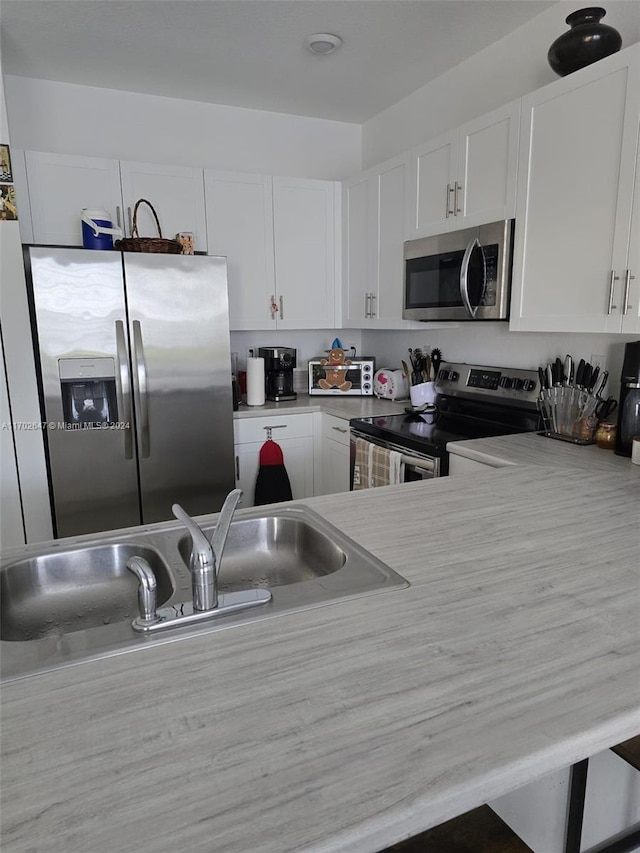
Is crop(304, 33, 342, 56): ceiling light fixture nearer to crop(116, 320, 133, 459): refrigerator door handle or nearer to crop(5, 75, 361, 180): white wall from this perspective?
crop(5, 75, 361, 180): white wall

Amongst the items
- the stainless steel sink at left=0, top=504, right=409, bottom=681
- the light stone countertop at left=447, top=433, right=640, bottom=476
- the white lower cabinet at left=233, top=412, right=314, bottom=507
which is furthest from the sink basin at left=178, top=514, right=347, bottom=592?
the white lower cabinet at left=233, top=412, right=314, bottom=507

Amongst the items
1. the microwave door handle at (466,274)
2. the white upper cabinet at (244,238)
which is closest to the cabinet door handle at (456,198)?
the microwave door handle at (466,274)

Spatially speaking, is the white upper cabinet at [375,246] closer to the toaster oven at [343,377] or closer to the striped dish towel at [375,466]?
the toaster oven at [343,377]

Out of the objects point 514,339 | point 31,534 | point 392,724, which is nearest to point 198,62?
point 514,339

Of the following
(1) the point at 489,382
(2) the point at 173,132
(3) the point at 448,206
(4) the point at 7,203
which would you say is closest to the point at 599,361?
(1) the point at 489,382

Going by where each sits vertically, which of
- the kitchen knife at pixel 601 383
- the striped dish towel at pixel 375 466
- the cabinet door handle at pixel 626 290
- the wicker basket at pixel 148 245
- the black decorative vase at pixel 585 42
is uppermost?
the black decorative vase at pixel 585 42

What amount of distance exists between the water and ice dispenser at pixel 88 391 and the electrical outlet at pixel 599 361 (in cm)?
212

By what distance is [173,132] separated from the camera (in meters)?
3.31

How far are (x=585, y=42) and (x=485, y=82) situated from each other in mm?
922

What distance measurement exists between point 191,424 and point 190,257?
83 cm

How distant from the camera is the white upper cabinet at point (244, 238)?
3.19m

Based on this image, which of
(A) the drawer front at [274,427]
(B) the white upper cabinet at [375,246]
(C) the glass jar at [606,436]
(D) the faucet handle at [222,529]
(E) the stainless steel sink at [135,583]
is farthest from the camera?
(A) the drawer front at [274,427]

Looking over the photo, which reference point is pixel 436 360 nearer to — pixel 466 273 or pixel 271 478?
pixel 466 273

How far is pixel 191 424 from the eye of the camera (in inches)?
111
